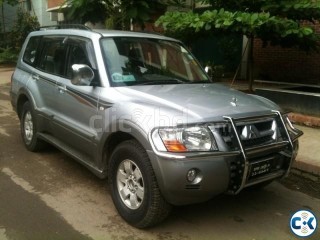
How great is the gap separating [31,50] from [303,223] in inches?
187

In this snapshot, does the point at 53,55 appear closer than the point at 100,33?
No

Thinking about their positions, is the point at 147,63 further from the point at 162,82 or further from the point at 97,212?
the point at 97,212

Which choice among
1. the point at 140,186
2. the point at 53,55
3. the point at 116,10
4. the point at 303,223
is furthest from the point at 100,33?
the point at 116,10

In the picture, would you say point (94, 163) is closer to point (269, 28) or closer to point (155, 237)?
point (155, 237)

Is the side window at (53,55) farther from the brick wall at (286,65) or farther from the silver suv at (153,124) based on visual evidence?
the brick wall at (286,65)

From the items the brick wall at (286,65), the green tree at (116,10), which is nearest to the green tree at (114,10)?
the green tree at (116,10)

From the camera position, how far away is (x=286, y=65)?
1219 centimetres

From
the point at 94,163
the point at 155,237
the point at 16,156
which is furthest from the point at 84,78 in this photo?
the point at 16,156

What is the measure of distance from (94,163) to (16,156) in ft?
7.16

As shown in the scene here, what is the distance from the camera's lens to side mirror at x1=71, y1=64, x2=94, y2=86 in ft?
14.2

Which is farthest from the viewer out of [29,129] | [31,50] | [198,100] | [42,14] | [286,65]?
[42,14]

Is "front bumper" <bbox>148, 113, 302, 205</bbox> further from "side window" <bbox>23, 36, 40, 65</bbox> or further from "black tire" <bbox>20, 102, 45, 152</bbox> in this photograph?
"side window" <bbox>23, 36, 40, 65</bbox>

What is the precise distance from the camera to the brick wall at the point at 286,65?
11.5 metres

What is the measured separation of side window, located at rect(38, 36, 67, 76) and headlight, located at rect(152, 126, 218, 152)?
7.49ft
